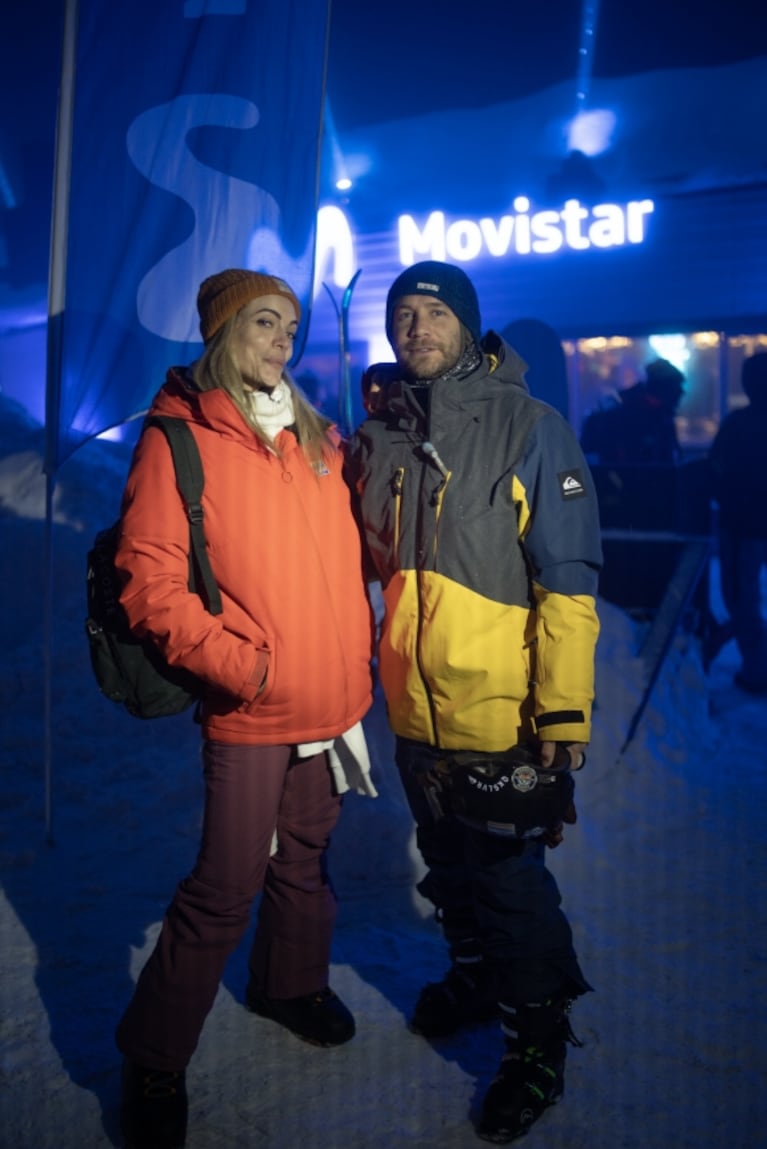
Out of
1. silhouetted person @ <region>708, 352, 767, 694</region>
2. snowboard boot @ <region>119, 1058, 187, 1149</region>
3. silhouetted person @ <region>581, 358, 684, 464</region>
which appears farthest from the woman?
silhouetted person @ <region>581, 358, 684, 464</region>

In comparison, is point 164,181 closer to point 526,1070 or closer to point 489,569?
point 489,569

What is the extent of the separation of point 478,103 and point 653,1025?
14124 mm

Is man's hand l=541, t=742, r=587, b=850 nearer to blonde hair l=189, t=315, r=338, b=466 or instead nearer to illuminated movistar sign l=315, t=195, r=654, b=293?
blonde hair l=189, t=315, r=338, b=466

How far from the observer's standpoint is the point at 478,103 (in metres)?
13.5

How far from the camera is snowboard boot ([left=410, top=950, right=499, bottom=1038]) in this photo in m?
2.57

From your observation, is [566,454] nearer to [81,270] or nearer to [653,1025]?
[653,1025]

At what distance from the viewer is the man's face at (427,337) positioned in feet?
7.57

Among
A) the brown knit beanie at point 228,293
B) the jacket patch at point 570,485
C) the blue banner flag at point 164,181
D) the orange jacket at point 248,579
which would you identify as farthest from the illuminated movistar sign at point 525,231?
the orange jacket at point 248,579

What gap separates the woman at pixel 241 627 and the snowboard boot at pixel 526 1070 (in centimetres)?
73

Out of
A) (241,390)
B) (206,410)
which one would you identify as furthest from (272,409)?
(206,410)

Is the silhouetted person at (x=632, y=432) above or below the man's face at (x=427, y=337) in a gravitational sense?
above

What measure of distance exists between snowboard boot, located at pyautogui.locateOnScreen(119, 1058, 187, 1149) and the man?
2.60ft

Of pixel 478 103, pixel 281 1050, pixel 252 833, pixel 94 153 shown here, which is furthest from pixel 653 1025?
pixel 478 103

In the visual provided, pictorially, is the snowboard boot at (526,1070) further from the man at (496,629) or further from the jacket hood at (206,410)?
the jacket hood at (206,410)
